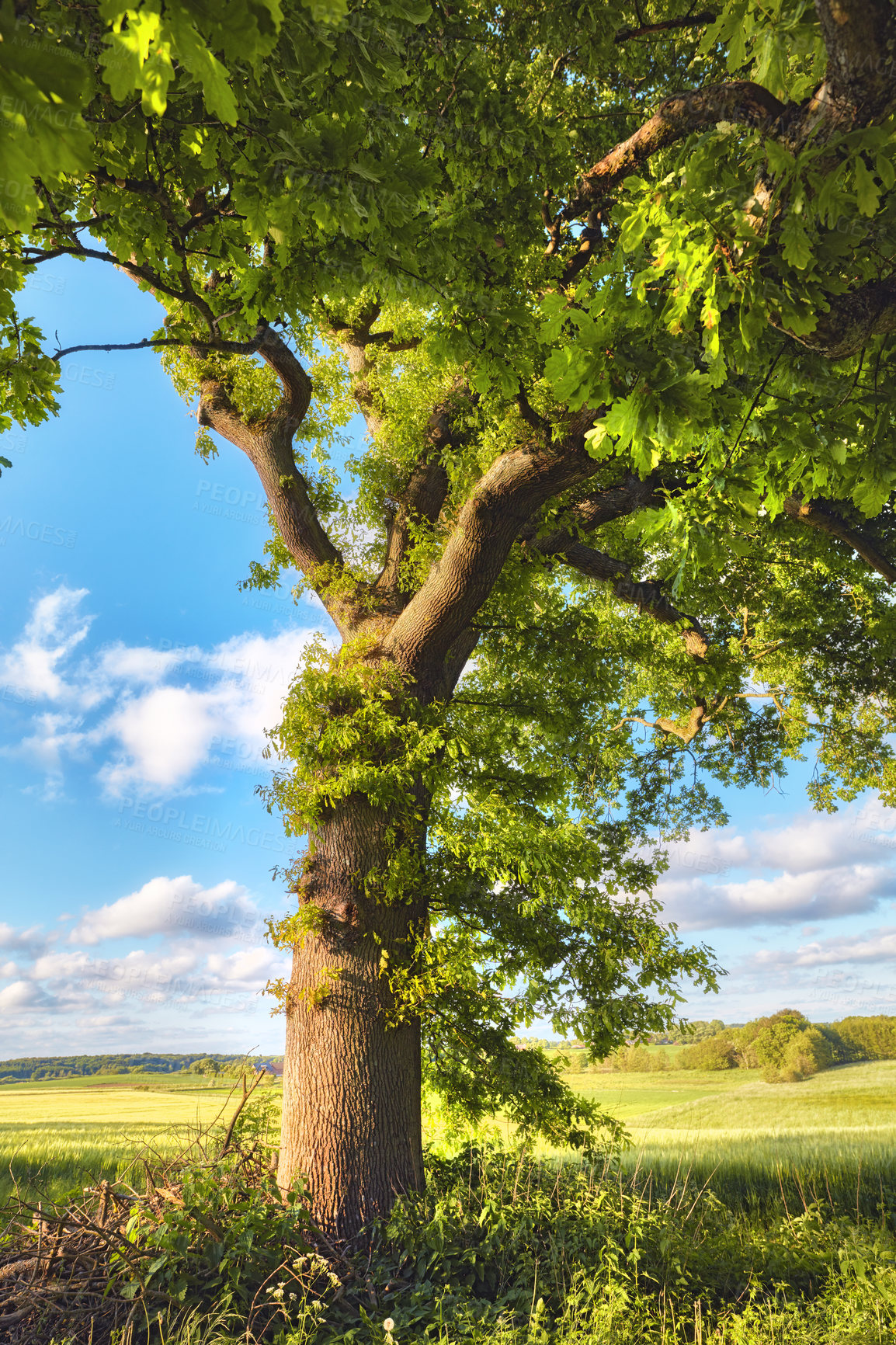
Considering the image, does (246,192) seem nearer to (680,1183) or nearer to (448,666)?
(448,666)

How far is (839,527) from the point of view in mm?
10125

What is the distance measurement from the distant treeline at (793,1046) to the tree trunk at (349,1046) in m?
12.7

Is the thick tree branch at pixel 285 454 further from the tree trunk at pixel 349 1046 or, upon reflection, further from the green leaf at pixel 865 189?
the green leaf at pixel 865 189

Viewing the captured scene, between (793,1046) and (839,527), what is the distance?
13411 mm

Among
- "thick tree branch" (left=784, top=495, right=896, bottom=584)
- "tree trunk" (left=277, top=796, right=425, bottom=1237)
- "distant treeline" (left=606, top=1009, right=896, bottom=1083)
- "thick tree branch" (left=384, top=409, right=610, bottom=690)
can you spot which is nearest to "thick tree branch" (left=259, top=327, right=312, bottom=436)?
"thick tree branch" (left=384, top=409, right=610, bottom=690)

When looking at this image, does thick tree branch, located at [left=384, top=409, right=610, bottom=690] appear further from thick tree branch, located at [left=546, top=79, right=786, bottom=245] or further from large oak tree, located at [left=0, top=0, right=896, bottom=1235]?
thick tree branch, located at [left=546, top=79, right=786, bottom=245]

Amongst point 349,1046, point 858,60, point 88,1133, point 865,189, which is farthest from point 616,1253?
point 88,1133

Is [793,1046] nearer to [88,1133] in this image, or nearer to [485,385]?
[88,1133]

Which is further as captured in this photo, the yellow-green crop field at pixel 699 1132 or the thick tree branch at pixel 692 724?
the thick tree branch at pixel 692 724

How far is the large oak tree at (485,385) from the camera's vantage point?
3.49 meters

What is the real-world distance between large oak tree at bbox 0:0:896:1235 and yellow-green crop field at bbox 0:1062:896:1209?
7.52 ft

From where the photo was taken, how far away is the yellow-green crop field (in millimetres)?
8164

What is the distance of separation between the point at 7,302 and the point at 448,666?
5.06 meters

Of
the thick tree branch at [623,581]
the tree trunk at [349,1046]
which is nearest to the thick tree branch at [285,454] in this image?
the thick tree branch at [623,581]
